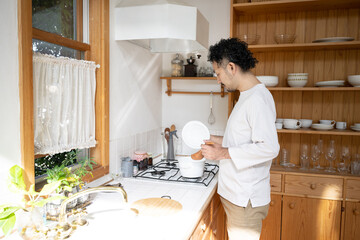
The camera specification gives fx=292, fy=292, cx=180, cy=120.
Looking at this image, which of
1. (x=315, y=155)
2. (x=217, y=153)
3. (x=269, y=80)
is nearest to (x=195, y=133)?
(x=217, y=153)

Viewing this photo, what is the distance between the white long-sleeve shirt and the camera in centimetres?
155

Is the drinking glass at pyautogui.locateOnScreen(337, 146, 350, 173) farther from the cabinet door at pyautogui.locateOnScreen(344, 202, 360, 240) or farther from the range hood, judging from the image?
the range hood

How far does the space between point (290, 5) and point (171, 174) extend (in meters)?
1.76

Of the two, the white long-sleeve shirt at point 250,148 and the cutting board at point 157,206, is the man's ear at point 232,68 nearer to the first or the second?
the white long-sleeve shirt at point 250,148

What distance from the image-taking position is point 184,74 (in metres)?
2.91

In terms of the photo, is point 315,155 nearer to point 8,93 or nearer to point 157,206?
point 157,206

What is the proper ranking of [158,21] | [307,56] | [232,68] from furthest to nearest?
[307,56] < [158,21] < [232,68]

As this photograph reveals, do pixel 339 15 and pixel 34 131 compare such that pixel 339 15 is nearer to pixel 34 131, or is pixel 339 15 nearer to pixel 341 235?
pixel 341 235

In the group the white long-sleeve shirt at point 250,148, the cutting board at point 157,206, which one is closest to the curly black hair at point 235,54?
the white long-sleeve shirt at point 250,148

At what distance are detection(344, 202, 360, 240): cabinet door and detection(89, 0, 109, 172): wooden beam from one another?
76.9 inches

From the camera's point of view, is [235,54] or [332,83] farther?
[332,83]

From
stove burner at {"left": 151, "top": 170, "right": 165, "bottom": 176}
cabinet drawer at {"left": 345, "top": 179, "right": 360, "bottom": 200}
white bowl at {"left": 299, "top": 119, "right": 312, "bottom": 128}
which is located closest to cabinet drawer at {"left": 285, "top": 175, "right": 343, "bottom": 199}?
cabinet drawer at {"left": 345, "top": 179, "right": 360, "bottom": 200}

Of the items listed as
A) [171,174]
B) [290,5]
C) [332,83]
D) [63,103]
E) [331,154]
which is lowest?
[171,174]

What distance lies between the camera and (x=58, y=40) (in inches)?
61.8
